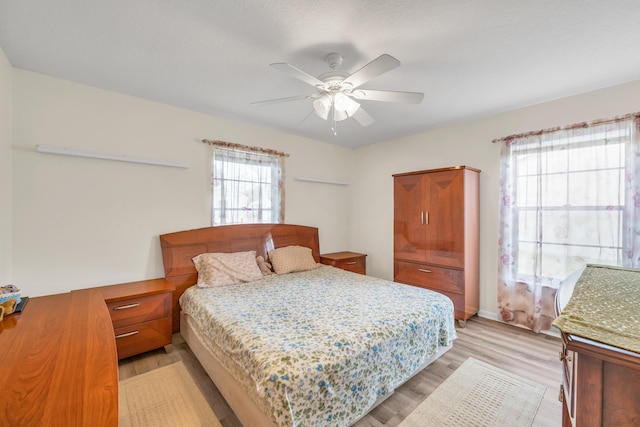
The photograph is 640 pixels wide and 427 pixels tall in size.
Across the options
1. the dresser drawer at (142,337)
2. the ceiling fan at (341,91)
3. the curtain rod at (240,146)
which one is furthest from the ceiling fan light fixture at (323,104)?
the dresser drawer at (142,337)

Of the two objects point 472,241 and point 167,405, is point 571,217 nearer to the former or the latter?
point 472,241

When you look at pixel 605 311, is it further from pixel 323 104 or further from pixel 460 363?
pixel 323 104

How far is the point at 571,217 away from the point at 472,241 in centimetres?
93

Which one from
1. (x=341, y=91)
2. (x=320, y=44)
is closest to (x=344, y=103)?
(x=341, y=91)

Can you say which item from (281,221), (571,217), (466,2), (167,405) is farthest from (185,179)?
(571,217)

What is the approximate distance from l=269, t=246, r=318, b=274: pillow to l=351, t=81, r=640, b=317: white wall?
1430 millimetres

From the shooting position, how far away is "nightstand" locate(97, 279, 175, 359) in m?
2.22

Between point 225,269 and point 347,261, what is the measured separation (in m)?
1.89

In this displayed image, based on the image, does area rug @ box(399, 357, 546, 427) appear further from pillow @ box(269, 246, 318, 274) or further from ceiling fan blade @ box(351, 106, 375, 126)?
ceiling fan blade @ box(351, 106, 375, 126)

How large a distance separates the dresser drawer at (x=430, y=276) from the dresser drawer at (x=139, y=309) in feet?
9.26

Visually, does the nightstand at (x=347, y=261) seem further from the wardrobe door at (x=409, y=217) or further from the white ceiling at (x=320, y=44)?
the white ceiling at (x=320, y=44)

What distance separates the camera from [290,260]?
11.2ft

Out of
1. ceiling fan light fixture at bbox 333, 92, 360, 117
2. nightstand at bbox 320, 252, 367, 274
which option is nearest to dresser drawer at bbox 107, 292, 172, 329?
nightstand at bbox 320, 252, 367, 274

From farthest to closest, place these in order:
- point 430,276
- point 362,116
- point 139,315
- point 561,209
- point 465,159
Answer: point 465,159 → point 430,276 → point 561,209 → point 362,116 → point 139,315
